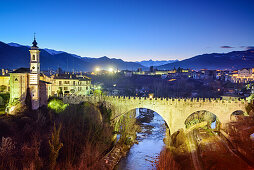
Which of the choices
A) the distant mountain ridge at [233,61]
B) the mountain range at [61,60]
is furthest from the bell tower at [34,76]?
the distant mountain ridge at [233,61]

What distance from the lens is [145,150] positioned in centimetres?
3081

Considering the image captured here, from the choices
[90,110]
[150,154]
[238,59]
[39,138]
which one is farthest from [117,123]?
[238,59]

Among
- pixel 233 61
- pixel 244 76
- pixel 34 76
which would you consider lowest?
pixel 34 76

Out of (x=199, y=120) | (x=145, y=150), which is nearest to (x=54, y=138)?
(x=145, y=150)

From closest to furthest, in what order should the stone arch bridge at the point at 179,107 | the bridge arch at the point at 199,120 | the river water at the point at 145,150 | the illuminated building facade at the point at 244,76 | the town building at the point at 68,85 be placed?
the river water at the point at 145,150, the stone arch bridge at the point at 179,107, the bridge arch at the point at 199,120, the town building at the point at 68,85, the illuminated building facade at the point at 244,76

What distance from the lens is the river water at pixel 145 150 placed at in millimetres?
26503

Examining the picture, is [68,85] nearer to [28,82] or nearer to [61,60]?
[28,82]

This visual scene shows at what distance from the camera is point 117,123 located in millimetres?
34500

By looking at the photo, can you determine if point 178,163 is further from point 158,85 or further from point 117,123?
point 158,85

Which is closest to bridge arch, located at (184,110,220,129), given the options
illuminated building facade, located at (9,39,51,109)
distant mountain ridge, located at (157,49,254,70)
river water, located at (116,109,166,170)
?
river water, located at (116,109,166,170)

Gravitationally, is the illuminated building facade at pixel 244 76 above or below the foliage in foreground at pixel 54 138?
above

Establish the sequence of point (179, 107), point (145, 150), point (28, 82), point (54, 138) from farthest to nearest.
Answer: point (179, 107) < point (145, 150) < point (28, 82) < point (54, 138)

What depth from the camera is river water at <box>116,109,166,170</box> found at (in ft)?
87.0

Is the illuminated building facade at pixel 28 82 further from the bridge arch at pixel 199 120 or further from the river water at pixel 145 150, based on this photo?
the bridge arch at pixel 199 120
